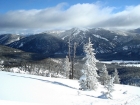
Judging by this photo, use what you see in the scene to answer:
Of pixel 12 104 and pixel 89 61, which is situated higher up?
pixel 89 61

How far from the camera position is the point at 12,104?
48.7 ft

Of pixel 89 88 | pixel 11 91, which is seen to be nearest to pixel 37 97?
pixel 11 91

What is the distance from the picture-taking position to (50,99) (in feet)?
70.8

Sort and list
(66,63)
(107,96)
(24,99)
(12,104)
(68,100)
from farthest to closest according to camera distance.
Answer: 1. (66,63)
2. (107,96)
3. (68,100)
4. (24,99)
5. (12,104)

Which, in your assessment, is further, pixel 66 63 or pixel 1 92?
pixel 66 63

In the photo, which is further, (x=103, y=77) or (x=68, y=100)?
(x=103, y=77)

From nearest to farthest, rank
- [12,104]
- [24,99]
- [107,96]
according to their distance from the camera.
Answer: [12,104], [24,99], [107,96]

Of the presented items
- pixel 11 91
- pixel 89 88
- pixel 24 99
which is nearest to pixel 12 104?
pixel 24 99

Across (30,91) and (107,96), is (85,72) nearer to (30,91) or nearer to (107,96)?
(107,96)

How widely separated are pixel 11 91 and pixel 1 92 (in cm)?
130

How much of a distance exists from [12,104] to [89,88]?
2000 centimetres

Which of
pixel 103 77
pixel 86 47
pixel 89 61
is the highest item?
pixel 86 47

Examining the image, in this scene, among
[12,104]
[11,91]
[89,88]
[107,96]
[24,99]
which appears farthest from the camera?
[89,88]

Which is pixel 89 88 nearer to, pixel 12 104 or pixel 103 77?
pixel 12 104
